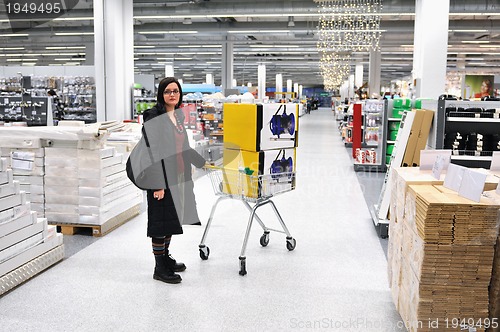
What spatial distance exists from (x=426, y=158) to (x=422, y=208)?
104 centimetres

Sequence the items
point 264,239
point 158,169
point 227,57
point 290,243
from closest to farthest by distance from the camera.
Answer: point 158,169, point 290,243, point 264,239, point 227,57

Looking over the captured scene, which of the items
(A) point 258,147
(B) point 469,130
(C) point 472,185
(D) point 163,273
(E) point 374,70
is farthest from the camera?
(E) point 374,70

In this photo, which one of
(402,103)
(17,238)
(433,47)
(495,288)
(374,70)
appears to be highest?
(374,70)

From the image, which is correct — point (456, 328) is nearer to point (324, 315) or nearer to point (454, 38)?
point (324, 315)

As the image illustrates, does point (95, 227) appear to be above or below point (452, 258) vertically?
below

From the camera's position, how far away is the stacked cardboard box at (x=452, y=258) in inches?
105

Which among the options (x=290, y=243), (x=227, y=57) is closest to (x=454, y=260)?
(x=290, y=243)

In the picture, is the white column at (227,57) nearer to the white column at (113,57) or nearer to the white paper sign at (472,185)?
the white column at (113,57)

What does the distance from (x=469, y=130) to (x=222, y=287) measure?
3.99 metres

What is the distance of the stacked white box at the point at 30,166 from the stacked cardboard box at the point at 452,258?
4.10 metres

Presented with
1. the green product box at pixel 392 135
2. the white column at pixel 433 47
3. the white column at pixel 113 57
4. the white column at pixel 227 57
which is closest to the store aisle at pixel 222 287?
Answer: the green product box at pixel 392 135

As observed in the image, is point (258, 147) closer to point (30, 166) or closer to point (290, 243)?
point (290, 243)

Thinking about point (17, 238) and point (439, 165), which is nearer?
point (439, 165)

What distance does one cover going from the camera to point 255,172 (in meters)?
4.37
